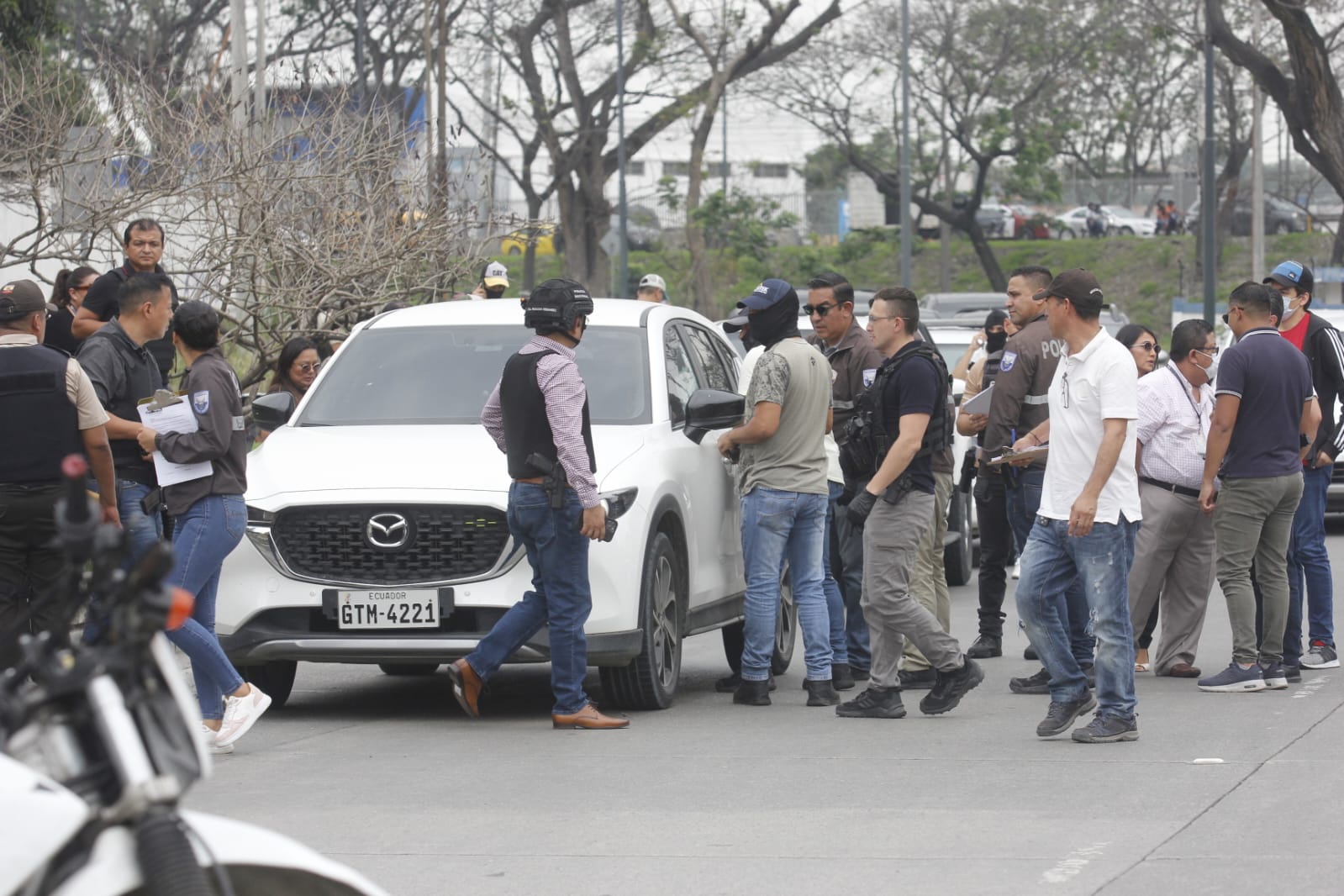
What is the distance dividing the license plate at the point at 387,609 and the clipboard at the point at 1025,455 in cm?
286

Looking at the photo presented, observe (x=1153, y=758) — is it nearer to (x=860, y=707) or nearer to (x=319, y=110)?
(x=860, y=707)

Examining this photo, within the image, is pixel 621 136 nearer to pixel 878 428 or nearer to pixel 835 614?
pixel 835 614

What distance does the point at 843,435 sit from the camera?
9.28 meters

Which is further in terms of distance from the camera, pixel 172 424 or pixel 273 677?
pixel 273 677

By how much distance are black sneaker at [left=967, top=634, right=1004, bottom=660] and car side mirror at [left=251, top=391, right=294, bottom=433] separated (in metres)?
3.91

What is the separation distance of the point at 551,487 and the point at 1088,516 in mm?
2093

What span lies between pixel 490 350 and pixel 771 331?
143 centimetres

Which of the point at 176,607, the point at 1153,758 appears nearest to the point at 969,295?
the point at 1153,758

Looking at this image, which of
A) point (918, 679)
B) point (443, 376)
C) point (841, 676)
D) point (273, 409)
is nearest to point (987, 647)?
point (918, 679)

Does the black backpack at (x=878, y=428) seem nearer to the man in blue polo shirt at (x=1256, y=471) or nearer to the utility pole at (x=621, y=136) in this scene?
the man in blue polo shirt at (x=1256, y=471)

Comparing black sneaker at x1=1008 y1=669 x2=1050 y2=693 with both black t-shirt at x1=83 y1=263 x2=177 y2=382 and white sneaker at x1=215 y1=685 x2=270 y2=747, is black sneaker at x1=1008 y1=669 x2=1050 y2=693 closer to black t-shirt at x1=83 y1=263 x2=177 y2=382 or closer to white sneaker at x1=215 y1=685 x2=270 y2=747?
white sneaker at x1=215 y1=685 x2=270 y2=747

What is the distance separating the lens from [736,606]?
972cm

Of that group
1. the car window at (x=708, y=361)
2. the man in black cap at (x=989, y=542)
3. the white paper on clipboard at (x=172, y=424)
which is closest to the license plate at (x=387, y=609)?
the white paper on clipboard at (x=172, y=424)

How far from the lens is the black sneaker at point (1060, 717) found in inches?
307
